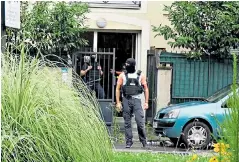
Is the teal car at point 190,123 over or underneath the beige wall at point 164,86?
underneath

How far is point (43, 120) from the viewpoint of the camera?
4.67m

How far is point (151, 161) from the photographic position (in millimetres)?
7363

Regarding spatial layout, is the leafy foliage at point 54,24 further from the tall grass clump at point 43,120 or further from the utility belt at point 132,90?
the tall grass clump at point 43,120

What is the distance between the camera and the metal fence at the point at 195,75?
47.7 feet

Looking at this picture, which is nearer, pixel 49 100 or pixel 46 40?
pixel 49 100

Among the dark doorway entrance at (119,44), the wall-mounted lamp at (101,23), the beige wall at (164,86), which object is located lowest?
the beige wall at (164,86)

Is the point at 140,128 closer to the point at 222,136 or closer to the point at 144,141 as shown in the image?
the point at 144,141

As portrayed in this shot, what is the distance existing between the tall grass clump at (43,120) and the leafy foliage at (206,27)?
360 inches

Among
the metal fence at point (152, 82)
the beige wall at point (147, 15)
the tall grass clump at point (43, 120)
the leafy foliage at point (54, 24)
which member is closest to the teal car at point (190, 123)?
the metal fence at point (152, 82)

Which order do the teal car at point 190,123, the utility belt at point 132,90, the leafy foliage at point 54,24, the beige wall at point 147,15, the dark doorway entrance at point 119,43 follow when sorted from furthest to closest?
the dark doorway entrance at point 119,43, the beige wall at point 147,15, the leafy foliage at point 54,24, the teal car at point 190,123, the utility belt at point 132,90

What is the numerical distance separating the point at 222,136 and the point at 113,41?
12671mm

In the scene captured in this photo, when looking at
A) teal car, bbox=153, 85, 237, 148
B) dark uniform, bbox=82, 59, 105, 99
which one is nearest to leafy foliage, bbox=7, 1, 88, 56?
dark uniform, bbox=82, 59, 105, 99

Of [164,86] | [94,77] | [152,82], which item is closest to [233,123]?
[94,77]

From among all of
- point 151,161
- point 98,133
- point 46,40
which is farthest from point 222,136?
point 46,40
